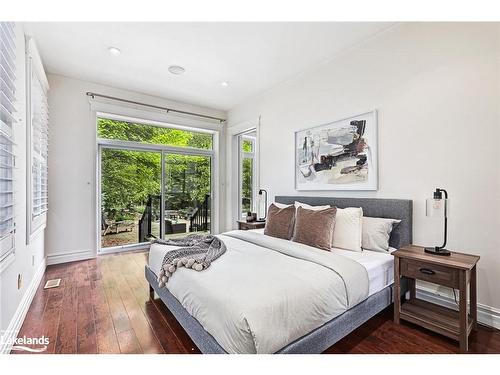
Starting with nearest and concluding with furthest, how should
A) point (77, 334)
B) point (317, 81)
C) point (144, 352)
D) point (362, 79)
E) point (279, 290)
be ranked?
point (279, 290), point (144, 352), point (77, 334), point (362, 79), point (317, 81)

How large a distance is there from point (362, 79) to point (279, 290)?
8.41 feet

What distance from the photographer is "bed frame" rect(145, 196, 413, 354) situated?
56.2 inches

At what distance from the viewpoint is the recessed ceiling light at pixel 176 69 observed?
337 centimetres

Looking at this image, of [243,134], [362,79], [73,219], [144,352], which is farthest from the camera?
[243,134]

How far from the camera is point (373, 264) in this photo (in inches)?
80.0

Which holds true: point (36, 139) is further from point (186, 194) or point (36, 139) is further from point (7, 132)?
point (186, 194)

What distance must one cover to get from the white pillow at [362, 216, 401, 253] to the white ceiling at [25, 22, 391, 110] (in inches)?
79.5

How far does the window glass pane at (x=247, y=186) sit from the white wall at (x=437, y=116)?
7.30 feet

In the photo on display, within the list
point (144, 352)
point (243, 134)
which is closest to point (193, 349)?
point (144, 352)

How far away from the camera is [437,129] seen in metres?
2.23

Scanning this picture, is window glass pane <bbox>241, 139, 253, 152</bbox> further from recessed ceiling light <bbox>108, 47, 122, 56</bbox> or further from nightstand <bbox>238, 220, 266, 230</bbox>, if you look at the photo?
recessed ceiling light <bbox>108, 47, 122, 56</bbox>

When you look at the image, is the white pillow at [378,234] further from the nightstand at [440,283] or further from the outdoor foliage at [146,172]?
the outdoor foliage at [146,172]

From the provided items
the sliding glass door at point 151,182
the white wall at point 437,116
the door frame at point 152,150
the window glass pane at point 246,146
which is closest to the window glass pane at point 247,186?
the window glass pane at point 246,146
